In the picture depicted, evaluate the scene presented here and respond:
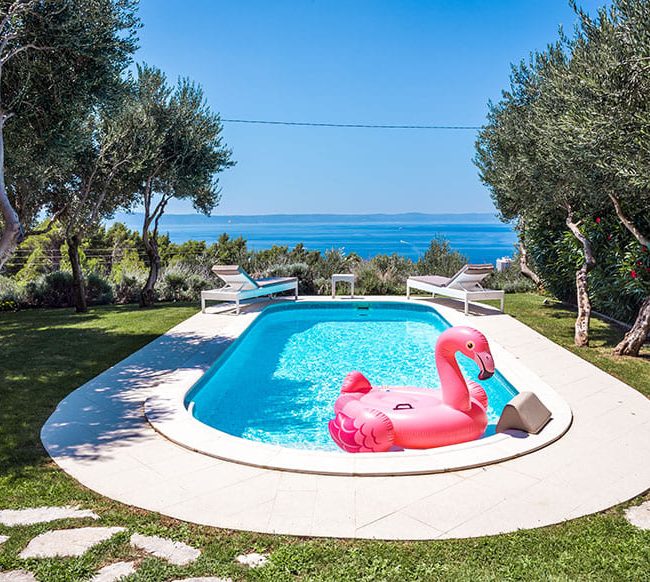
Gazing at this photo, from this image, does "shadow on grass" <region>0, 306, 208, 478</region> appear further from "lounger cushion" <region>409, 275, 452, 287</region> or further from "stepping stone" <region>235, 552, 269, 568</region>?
"lounger cushion" <region>409, 275, 452, 287</region>

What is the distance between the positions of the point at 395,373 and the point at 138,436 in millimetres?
4701

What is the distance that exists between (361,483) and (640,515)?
201 centimetres

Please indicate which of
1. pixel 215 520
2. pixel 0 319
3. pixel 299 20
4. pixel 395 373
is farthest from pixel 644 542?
pixel 299 20

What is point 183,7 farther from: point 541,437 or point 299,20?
point 541,437

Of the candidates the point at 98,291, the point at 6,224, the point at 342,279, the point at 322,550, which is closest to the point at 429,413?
the point at 322,550

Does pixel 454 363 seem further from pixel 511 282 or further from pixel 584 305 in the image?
pixel 511 282

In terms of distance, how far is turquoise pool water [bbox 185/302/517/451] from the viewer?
21.3 ft

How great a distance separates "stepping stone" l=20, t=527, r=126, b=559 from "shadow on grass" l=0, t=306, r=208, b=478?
1.20 meters

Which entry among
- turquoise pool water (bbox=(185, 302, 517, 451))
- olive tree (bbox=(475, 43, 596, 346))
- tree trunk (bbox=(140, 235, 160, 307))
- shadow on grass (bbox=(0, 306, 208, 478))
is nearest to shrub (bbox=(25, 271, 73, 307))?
shadow on grass (bbox=(0, 306, 208, 478))

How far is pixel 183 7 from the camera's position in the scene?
63.5ft

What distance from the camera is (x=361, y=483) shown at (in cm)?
401

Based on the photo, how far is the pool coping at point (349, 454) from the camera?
422 centimetres

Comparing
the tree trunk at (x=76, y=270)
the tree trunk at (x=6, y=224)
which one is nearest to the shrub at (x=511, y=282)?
the tree trunk at (x=76, y=270)

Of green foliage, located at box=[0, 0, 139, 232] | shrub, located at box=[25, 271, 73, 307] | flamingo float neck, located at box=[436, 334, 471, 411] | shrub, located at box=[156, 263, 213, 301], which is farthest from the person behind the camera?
shrub, located at box=[156, 263, 213, 301]
